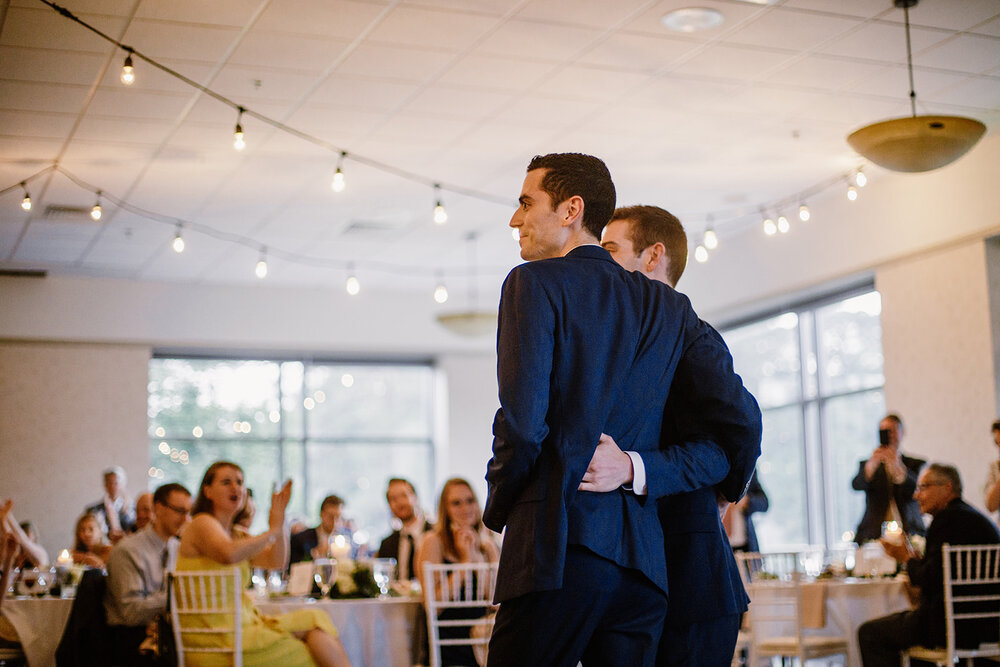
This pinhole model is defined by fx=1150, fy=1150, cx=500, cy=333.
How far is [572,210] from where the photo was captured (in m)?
1.93

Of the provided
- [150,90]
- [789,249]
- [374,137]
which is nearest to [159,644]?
[150,90]

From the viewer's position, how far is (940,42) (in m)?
6.12

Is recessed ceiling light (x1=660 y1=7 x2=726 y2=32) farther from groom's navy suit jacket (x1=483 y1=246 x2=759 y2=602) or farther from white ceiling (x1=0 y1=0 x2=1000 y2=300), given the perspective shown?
groom's navy suit jacket (x1=483 y1=246 x2=759 y2=602)

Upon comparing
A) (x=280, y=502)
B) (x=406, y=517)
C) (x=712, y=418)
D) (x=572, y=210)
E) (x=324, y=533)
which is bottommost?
(x=324, y=533)

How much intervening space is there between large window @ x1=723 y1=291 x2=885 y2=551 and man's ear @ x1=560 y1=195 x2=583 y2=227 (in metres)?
7.84

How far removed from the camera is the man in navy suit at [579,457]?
1717mm

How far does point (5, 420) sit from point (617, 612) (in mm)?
10525

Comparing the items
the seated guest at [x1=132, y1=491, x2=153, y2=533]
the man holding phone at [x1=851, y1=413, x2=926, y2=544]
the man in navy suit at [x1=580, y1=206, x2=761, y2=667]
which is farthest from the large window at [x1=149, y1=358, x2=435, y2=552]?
the man in navy suit at [x1=580, y1=206, x2=761, y2=667]

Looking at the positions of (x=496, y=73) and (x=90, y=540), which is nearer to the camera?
Result: (x=496, y=73)

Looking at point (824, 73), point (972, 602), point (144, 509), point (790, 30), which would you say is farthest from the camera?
point (144, 509)

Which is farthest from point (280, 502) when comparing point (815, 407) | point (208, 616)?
point (815, 407)

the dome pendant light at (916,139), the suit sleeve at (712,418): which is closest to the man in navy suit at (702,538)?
the suit sleeve at (712,418)

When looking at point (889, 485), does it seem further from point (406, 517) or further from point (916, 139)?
point (406, 517)

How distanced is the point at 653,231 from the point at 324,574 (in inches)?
149
